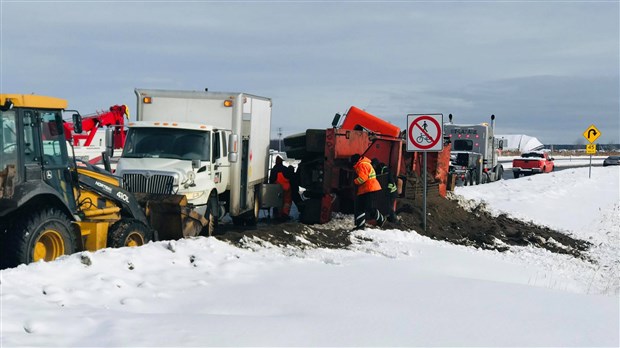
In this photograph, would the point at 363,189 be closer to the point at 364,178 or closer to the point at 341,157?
the point at 364,178

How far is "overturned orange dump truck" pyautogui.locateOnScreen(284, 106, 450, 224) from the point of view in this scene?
17.2 m

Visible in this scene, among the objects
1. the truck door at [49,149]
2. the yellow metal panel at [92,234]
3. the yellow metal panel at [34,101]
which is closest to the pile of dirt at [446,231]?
the yellow metal panel at [92,234]

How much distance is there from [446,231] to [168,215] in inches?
276

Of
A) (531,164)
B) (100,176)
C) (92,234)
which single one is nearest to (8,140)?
(92,234)

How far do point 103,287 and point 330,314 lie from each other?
2548 mm

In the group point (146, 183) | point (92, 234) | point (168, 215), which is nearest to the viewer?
point (92, 234)

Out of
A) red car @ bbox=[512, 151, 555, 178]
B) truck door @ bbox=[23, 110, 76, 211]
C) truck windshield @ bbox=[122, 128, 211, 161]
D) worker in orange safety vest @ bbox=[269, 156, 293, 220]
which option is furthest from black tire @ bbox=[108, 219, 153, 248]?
red car @ bbox=[512, 151, 555, 178]

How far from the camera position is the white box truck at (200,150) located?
13.9 meters

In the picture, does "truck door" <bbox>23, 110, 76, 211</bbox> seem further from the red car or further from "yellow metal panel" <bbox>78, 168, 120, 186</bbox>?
the red car

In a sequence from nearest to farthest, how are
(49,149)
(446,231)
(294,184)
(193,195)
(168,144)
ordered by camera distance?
(49,149) < (193,195) < (168,144) < (446,231) < (294,184)

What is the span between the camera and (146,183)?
13695 millimetres

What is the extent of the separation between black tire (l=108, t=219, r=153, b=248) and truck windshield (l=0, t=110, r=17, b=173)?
82.0 inches

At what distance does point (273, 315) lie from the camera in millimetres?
7367

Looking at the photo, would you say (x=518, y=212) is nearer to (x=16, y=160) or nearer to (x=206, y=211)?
(x=206, y=211)
